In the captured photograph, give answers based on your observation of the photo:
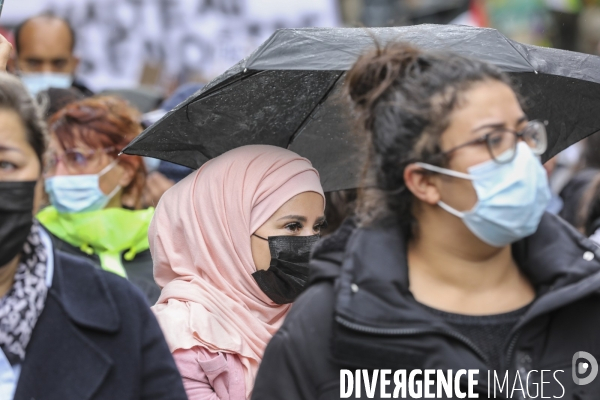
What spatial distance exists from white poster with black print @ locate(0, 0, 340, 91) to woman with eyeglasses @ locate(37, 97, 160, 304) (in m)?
4.10

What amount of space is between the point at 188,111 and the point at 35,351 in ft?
5.06

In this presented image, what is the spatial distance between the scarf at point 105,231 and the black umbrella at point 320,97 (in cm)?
116

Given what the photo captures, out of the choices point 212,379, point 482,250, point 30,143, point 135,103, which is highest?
point 30,143

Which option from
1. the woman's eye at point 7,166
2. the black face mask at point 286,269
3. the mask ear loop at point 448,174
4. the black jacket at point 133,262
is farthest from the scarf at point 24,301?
the black jacket at point 133,262

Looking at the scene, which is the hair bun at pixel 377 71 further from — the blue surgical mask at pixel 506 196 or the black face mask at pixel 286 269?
the black face mask at pixel 286 269

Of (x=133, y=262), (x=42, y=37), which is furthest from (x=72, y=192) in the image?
(x=42, y=37)

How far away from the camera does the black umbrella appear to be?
3.38 meters

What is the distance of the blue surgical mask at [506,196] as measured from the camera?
2555 mm

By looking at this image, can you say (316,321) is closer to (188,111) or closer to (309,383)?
(309,383)

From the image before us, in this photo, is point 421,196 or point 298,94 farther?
point 298,94

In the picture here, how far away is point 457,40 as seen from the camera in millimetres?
3445

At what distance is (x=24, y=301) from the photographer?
2441 mm

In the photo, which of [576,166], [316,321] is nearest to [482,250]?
[316,321]

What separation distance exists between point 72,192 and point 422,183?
2.91 m
